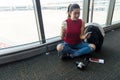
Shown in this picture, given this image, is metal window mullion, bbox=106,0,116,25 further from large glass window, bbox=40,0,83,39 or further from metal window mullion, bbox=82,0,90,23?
large glass window, bbox=40,0,83,39

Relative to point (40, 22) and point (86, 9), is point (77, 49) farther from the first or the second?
point (86, 9)

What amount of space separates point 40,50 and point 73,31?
60 cm

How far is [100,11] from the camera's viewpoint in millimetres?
2564

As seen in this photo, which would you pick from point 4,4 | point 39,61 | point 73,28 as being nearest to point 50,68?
point 39,61

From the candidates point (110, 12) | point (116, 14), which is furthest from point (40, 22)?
point (116, 14)

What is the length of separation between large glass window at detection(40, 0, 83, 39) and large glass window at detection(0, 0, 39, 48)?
199 millimetres

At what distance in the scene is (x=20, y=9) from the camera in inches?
68.0

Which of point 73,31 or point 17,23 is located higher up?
point 17,23

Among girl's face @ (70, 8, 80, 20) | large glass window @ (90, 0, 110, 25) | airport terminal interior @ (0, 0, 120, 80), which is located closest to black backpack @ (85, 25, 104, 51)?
airport terminal interior @ (0, 0, 120, 80)

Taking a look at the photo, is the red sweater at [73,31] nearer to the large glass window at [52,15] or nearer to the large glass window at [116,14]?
the large glass window at [52,15]

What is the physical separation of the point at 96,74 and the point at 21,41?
1.18 m

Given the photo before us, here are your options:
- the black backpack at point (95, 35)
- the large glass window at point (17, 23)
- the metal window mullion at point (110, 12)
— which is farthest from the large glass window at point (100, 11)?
the large glass window at point (17, 23)

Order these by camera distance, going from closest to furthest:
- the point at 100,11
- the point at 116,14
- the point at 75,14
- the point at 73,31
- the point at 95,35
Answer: the point at 75,14
the point at 73,31
the point at 95,35
the point at 100,11
the point at 116,14

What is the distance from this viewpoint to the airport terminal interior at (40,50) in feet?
4.91
